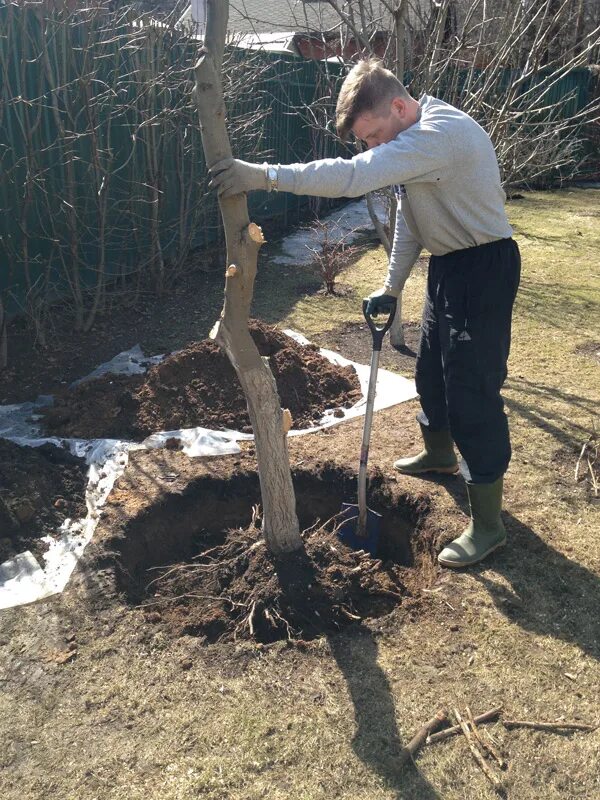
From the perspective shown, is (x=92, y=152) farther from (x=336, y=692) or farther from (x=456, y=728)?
(x=456, y=728)

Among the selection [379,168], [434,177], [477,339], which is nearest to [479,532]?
[477,339]

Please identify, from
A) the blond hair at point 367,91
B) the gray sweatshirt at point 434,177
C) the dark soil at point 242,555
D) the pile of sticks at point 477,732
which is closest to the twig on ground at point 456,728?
the pile of sticks at point 477,732

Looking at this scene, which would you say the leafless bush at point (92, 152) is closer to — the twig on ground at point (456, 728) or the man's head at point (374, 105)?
the man's head at point (374, 105)

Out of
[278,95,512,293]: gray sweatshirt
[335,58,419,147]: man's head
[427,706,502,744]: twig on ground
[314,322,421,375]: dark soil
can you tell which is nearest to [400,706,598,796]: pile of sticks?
[427,706,502,744]: twig on ground

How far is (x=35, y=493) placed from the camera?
3707 millimetres

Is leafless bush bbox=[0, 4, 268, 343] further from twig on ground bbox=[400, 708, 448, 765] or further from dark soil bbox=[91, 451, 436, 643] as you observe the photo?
twig on ground bbox=[400, 708, 448, 765]

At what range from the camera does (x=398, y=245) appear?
11.9ft

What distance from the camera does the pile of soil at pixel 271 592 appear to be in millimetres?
2977

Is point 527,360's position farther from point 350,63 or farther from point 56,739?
point 56,739

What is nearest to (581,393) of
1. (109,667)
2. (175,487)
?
(175,487)

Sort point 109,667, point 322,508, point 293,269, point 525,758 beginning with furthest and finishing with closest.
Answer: point 293,269
point 322,508
point 109,667
point 525,758

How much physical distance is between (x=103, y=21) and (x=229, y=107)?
194cm

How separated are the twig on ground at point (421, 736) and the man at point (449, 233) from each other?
33.3 inches

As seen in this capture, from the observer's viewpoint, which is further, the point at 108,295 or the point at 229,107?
the point at 229,107
